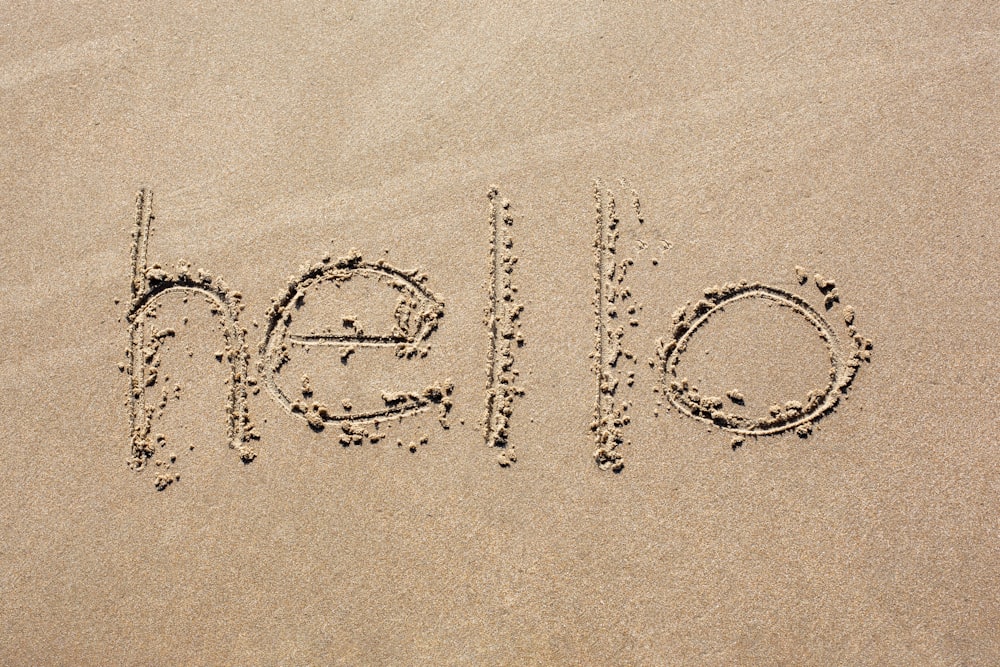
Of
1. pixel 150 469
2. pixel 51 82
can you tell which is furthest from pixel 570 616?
pixel 51 82

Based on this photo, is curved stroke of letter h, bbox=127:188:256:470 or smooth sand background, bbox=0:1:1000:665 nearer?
smooth sand background, bbox=0:1:1000:665

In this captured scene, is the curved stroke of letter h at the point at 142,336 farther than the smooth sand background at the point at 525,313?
Yes

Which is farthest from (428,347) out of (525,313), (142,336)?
(142,336)

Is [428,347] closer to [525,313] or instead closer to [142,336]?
[525,313]

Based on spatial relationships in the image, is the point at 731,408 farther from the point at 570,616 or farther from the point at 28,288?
the point at 28,288
